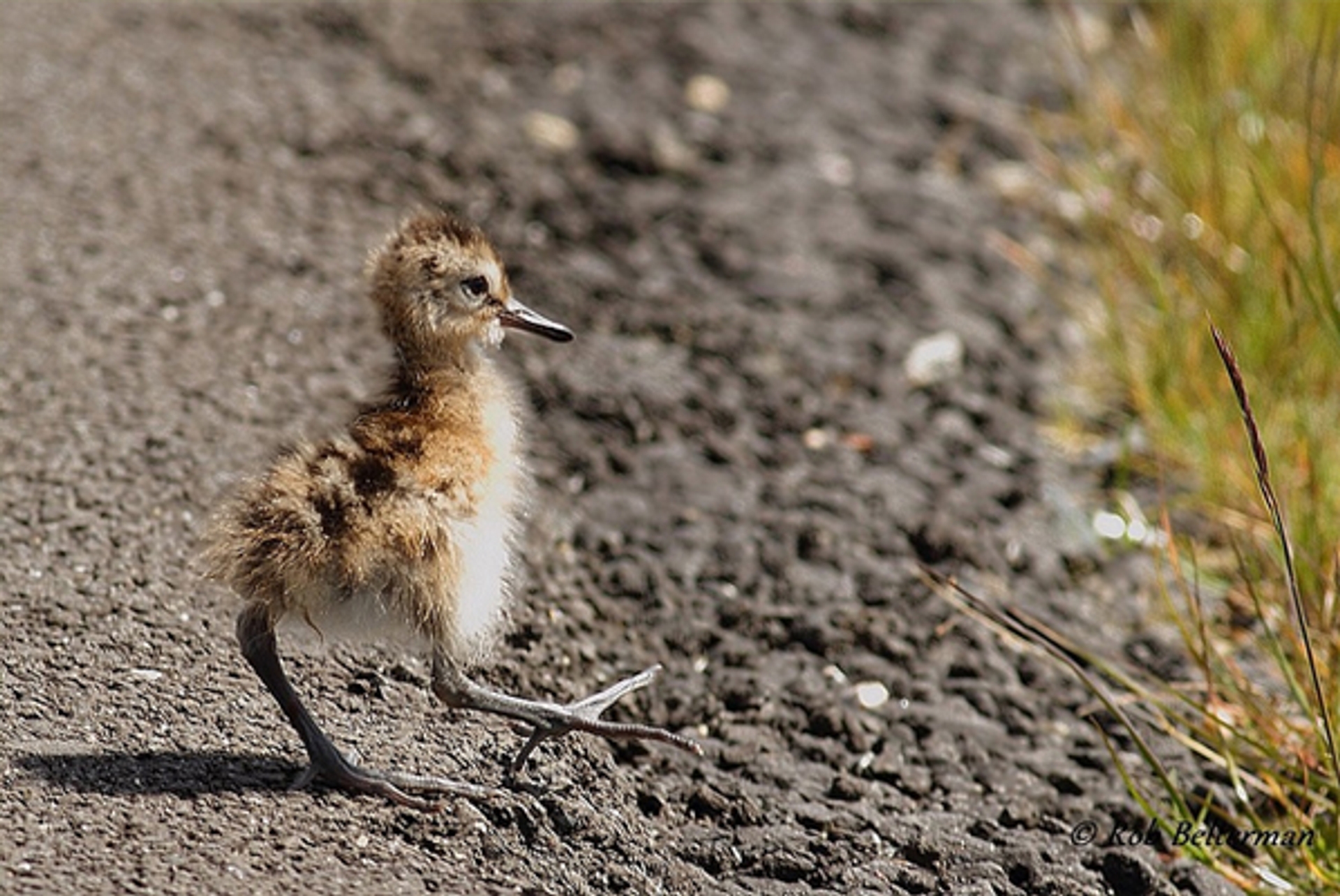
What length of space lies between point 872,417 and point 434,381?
210 cm

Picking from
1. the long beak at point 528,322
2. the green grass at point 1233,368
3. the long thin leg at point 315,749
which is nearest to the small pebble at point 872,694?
the green grass at point 1233,368

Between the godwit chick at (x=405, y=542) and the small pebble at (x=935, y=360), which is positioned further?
the small pebble at (x=935, y=360)

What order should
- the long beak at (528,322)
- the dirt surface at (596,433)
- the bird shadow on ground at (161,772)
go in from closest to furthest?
the bird shadow on ground at (161,772), the dirt surface at (596,433), the long beak at (528,322)

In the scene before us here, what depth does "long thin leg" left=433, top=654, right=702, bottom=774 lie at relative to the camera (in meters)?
3.66

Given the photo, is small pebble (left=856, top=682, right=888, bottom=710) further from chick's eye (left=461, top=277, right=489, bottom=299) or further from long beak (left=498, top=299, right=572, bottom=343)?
chick's eye (left=461, top=277, right=489, bottom=299)

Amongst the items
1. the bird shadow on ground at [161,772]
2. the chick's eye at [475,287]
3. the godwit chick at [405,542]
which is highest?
the chick's eye at [475,287]

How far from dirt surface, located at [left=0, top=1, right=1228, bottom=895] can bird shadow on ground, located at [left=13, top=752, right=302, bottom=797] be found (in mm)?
10

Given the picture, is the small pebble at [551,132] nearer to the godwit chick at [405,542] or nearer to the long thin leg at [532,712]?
the godwit chick at [405,542]

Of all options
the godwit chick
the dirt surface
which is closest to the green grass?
the dirt surface

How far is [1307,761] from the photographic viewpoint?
4062 mm

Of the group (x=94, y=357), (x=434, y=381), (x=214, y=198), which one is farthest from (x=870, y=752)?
(x=214, y=198)

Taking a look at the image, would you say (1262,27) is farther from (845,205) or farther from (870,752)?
(870,752)

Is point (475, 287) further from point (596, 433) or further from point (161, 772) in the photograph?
point (596, 433)

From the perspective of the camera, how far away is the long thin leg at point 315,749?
348 cm
